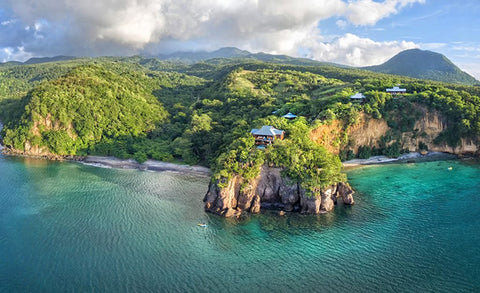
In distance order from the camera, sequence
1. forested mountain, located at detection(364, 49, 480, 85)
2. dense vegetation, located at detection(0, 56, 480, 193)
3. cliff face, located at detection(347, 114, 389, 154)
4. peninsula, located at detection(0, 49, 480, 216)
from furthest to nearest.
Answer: forested mountain, located at detection(364, 49, 480, 85) → cliff face, located at detection(347, 114, 389, 154) → dense vegetation, located at detection(0, 56, 480, 193) → peninsula, located at detection(0, 49, 480, 216)

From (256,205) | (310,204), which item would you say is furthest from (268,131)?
(310,204)

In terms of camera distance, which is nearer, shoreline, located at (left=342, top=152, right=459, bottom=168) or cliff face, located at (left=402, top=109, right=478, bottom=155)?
shoreline, located at (left=342, top=152, right=459, bottom=168)

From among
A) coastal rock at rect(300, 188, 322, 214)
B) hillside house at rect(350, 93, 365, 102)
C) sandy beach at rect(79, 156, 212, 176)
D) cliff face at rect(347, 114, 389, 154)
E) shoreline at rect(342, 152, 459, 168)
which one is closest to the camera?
coastal rock at rect(300, 188, 322, 214)

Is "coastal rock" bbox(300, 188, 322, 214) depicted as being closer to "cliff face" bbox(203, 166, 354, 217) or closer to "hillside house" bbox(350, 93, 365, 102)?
"cliff face" bbox(203, 166, 354, 217)

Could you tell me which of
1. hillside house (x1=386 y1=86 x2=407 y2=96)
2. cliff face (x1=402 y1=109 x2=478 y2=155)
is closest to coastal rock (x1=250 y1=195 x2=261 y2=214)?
cliff face (x1=402 y1=109 x2=478 y2=155)

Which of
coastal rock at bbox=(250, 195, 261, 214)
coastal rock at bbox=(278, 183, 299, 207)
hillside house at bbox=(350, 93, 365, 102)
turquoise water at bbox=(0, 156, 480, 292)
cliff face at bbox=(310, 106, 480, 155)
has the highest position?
hillside house at bbox=(350, 93, 365, 102)

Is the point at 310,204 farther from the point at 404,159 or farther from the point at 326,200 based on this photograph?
the point at 404,159

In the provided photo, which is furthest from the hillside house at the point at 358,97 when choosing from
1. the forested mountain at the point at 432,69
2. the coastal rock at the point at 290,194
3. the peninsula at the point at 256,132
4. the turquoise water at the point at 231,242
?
the forested mountain at the point at 432,69

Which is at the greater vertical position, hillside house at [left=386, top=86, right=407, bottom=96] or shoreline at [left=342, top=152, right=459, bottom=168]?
hillside house at [left=386, top=86, right=407, bottom=96]

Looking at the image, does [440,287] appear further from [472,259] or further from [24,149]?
[24,149]
